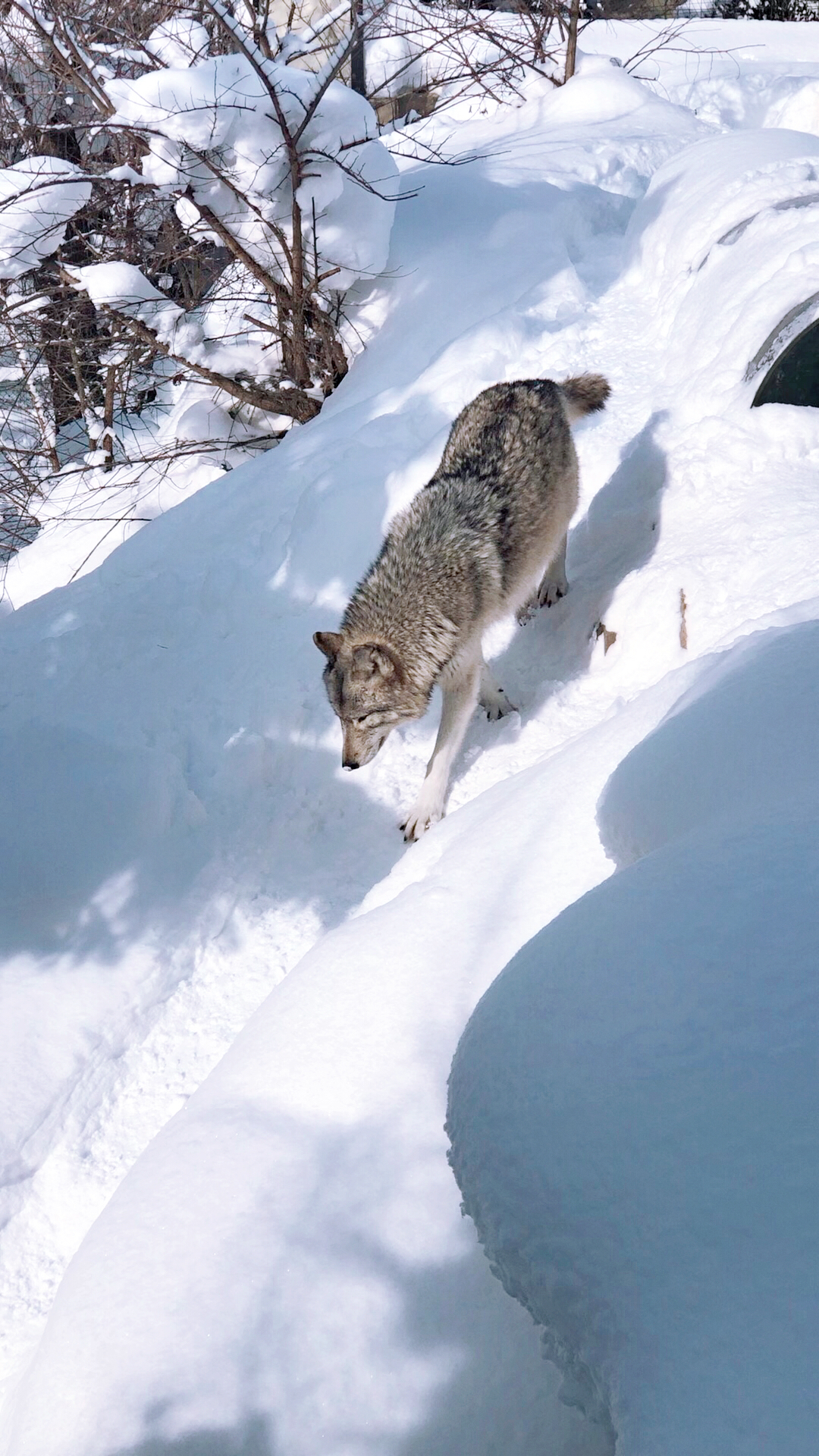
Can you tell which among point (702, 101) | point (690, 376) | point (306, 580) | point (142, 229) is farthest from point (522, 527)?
point (702, 101)

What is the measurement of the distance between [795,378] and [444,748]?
2.99 meters

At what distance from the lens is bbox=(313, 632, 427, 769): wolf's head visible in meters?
4.28

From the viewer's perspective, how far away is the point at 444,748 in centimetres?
470

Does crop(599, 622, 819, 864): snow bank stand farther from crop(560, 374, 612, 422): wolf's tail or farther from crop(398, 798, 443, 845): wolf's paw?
crop(560, 374, 612, 422): wolf's tail

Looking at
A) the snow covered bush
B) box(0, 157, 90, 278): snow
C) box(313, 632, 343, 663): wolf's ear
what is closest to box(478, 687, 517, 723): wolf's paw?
box(313, 632, 343, 663): wolf's ear

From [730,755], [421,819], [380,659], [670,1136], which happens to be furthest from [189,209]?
[670,1136]

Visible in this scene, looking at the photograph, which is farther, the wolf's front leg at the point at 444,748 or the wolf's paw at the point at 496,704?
the wolf's paw at the point at 496,704

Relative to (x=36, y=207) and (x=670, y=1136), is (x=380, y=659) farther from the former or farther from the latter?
(x=36, y=207)

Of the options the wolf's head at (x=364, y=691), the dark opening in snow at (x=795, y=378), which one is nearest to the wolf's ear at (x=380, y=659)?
the wolf's head at (x=364, y=691)

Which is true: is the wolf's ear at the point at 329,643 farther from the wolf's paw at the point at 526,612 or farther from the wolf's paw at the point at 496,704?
the wolf's paw at the point at 526,612

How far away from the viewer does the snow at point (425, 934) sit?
1.56 meters

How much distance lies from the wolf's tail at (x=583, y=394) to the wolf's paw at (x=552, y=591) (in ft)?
3.17

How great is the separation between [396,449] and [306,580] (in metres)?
1.33

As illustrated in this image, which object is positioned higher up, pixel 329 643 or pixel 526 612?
pixel 329 643
